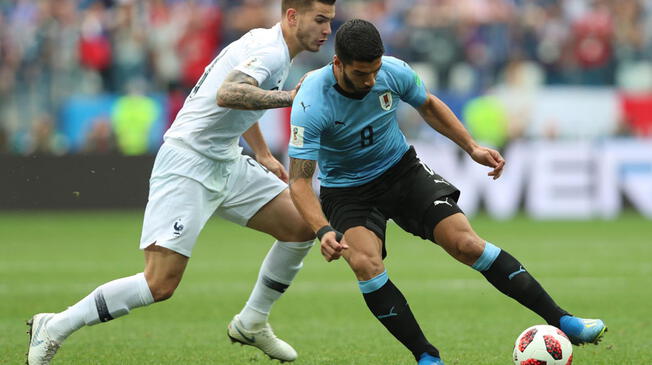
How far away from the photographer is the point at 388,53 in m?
21.4

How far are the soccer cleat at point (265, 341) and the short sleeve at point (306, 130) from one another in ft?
5.40

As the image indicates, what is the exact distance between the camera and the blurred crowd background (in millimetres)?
20094

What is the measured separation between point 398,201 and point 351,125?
2.00ft

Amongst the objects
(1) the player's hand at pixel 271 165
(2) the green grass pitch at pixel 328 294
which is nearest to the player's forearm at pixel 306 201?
(2) the green grass pitch at pixel 328 294

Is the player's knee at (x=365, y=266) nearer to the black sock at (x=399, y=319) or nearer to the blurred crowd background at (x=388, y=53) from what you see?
the black sock at (x=399, y=319)

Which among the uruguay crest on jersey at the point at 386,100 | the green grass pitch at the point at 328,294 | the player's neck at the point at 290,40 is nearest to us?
the uruguay crest on jersey at the point at 386,100

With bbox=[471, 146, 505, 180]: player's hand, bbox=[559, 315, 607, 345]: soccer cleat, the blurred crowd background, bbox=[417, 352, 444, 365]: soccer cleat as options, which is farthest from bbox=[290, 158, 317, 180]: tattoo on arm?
the blurred crowd background

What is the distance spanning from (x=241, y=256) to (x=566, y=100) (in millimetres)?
9069

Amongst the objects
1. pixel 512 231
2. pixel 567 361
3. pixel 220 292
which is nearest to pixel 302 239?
pixel 567 361

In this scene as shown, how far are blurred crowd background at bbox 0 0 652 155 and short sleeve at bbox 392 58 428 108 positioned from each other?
1255cm

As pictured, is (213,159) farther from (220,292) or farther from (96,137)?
(96,137)

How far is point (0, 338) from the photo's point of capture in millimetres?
8688

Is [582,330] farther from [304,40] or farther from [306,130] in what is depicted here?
[304,40]

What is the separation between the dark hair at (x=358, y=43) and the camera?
6434 mm
